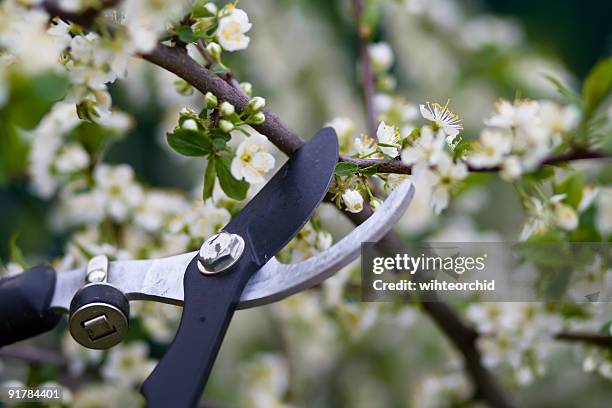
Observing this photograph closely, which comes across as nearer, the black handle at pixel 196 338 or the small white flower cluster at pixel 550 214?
the black handle at pixel 196 338

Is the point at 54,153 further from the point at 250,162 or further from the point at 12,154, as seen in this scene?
the point at 250,162

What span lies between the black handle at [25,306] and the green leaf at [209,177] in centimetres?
14

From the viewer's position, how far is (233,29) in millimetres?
500

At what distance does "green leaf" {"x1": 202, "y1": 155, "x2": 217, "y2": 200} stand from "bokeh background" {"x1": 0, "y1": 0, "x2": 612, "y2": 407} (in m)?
0.39

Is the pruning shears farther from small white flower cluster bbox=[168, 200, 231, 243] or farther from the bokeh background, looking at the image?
the bokeh background

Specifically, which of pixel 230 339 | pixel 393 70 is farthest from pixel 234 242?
pixel 393 70

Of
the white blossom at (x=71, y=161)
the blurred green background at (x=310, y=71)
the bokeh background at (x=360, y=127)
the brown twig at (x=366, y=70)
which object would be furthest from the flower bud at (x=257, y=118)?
the blurred green background at (x=310, y=71)

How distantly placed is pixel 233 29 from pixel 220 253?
0.15 m

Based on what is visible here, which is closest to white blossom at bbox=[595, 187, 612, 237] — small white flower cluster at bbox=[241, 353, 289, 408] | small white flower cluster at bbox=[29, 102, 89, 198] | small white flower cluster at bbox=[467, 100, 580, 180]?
small white flower cluster at bbox=[467, 100, 580, 180]

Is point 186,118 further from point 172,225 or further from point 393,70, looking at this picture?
point 393,70

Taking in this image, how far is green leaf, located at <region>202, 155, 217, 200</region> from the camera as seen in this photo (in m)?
0.52

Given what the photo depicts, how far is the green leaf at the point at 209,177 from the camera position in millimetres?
525

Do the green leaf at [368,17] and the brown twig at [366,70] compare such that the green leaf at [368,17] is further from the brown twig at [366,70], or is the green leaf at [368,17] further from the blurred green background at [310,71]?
the blurred green background at [310,71]

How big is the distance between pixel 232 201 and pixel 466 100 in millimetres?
656
